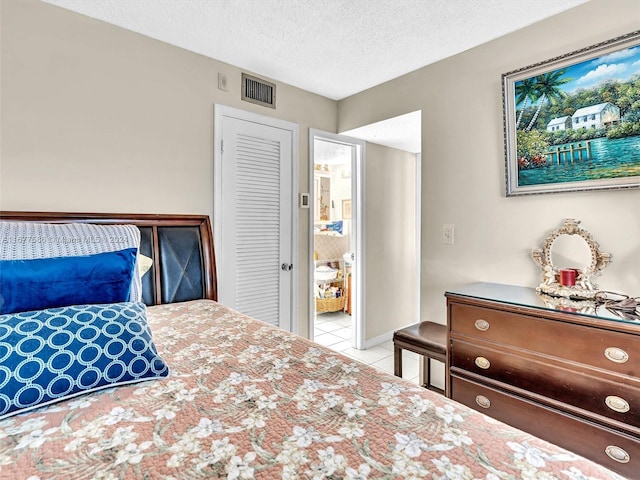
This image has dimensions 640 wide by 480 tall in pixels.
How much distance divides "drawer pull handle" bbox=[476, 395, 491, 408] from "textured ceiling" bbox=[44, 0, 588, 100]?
7.02 feet

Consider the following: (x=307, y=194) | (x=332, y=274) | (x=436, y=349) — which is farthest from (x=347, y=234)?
→ (x=436, y=349)

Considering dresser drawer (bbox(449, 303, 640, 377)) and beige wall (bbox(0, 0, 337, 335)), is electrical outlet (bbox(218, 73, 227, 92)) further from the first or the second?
dresser drawer (bbox(449, 303, 640, 377))

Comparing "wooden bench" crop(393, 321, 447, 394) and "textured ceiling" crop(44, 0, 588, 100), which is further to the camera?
"wooden bench" crop(393, 321, 447, 394)

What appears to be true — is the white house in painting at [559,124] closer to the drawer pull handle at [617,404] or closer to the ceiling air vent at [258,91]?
the drawer pull handle at [617,404]

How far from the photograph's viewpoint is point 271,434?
0.78m

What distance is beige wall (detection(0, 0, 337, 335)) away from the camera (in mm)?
1809

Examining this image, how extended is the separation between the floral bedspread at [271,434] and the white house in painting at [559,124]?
1.74 metres

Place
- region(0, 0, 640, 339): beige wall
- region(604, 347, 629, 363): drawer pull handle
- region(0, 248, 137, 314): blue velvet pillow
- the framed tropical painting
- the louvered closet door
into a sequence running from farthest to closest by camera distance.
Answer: the louvered closet door → region(0, 0, 640, 339): beige wall → the framed tropical painting → region(604, 347, 629, 363): drawer pull handle → region(0, 248, 137, 314): blue velvet pillow

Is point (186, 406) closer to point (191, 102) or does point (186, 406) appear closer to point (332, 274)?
point (191, 102)

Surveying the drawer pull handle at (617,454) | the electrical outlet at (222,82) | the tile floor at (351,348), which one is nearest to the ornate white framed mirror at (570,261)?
the drawer pull handle at (617,454)

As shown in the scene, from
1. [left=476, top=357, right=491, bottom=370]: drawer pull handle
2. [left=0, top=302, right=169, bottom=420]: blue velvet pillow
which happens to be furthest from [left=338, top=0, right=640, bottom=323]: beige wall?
[left=0, top=302, right=169, bottom=420]: blue velvet pillow

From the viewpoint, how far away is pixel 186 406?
0.91 m

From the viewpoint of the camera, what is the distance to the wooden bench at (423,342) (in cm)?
211

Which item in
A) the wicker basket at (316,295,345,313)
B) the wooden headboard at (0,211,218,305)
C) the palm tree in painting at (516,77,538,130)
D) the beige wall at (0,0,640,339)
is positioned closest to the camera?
the beige wall at (0,0,640,339)
